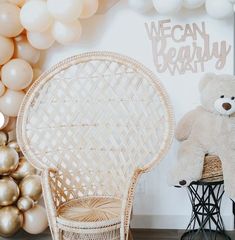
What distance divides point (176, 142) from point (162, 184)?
0.90 ft

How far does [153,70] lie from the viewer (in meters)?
2.42

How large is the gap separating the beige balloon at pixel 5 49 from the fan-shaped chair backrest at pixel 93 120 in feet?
0.77

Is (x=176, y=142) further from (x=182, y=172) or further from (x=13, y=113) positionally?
(x=13, y=113)

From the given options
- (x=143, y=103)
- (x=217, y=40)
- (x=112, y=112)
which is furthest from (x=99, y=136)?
(x=217, y=40)

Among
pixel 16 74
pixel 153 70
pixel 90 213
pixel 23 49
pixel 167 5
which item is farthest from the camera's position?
pixel 153 70

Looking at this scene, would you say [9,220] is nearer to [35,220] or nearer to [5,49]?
[35,220]

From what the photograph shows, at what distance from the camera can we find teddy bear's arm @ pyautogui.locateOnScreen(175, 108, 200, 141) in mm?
2213

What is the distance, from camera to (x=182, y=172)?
6.84 feet

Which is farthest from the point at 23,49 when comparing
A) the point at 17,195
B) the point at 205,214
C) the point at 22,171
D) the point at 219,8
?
the point at 205,214

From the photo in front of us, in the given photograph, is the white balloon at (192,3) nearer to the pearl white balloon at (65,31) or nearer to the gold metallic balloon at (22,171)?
the pearl white balloon at (65,31)

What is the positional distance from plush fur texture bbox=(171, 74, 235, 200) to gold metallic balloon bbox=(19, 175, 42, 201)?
75cm

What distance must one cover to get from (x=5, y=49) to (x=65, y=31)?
0.33 meters

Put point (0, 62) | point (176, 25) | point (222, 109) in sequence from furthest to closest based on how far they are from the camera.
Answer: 1. point (176, 25)
2. point (0, 62)
3. point (222, 109)

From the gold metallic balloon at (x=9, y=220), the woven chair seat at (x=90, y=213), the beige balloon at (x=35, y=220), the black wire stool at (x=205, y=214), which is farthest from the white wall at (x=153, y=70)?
the gold metallic balloon at (x=9, y=220)
